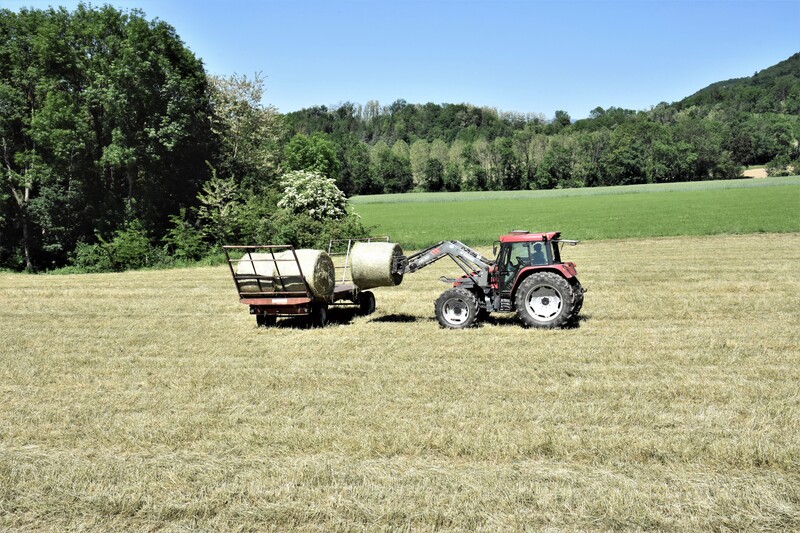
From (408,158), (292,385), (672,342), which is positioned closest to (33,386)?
(292,385)

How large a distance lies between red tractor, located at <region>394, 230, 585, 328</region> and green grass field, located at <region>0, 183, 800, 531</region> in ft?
1.45

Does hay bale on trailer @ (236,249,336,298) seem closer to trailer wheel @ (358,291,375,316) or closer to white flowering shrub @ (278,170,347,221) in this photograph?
trailer wheel @ (358,291,375,316)

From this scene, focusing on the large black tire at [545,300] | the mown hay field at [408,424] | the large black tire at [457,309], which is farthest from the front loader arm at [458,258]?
the mown hay field at [408,424]

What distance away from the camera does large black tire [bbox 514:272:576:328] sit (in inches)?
488

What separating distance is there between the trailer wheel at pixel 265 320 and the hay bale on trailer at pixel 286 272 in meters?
1.09

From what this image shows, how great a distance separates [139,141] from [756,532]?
1292 inches

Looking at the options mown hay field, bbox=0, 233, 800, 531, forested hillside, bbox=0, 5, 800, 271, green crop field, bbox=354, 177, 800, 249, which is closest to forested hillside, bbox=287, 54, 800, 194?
green crop field, bbox=354, 177, 800, 249

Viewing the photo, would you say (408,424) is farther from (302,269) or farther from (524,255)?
(302,269)

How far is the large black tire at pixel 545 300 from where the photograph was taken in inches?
488

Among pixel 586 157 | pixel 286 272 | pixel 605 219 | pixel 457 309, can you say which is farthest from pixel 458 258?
pixel 586 157

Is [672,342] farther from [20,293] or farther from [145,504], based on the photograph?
[20,293]

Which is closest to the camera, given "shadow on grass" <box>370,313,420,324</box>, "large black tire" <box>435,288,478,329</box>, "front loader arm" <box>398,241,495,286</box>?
"large black tire" <box>435,288,478,329</box>

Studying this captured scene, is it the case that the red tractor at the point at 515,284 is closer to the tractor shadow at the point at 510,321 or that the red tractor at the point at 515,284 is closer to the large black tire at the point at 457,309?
the large black tire at the point at 457,309

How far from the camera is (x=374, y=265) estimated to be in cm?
1345
